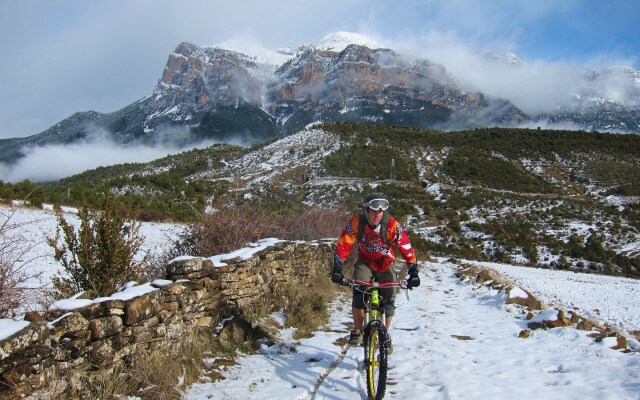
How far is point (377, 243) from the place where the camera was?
5.43 meters

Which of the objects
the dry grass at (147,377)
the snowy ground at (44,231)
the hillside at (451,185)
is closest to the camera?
the dry grass at (147,377)

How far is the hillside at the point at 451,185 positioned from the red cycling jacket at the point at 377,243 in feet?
48.3

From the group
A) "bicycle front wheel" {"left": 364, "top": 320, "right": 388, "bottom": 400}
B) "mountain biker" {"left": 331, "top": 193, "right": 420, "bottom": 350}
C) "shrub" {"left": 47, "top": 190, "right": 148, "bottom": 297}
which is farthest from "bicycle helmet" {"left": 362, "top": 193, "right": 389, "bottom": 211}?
"shrub" {"left": 47, "top": 190, "right": 148, "bottom": 297}

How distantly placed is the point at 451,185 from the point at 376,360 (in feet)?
155

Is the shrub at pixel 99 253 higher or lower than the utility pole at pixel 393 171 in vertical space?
lower

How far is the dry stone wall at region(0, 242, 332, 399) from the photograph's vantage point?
11.7ft

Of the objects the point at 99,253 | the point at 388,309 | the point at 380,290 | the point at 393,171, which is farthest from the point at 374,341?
the point at 393,171

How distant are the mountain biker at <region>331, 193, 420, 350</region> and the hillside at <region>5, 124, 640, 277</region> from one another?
14.7 m

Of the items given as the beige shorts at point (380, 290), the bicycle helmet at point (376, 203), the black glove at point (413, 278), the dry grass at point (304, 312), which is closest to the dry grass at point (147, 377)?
the beige shorts at point (380, 290)

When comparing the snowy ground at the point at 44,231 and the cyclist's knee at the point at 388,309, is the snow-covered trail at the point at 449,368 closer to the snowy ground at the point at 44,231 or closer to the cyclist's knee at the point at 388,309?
the cyclist's knee at the point at 388,309

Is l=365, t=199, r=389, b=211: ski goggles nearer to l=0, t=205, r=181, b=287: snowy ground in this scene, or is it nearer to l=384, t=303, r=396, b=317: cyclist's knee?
l=384, t=303, r=396, b=317: cyclist's knee

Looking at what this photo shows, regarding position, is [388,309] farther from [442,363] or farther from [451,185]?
[451,185]

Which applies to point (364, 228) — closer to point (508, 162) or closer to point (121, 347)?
point (121, 347)

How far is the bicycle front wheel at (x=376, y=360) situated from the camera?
4.59 metres
